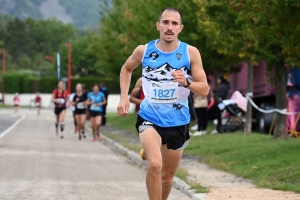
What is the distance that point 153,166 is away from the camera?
765 centimetres

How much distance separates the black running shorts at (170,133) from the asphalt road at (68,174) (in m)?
3.27

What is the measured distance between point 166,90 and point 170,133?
1.50 ft

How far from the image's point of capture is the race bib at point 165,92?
8008 mm


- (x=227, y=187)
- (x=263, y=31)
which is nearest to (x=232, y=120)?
(x=263, y=31)

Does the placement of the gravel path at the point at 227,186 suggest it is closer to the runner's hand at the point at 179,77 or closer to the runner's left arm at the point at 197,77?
the runner's left arm at the point at 197,77

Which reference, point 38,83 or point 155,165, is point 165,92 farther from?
point 38,83

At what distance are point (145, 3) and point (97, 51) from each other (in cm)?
2198

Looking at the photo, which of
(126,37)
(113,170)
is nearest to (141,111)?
(113,170)

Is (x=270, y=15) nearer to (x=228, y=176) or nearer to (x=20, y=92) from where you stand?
(x=228, y=176)

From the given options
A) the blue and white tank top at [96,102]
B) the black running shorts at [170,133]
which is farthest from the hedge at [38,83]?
the black running shorts at [170,133]

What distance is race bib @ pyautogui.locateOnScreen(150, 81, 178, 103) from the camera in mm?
8008

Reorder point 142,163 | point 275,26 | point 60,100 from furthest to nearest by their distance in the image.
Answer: point 60,100, point 142,163, point 275,26

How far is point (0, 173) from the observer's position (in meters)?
14.1

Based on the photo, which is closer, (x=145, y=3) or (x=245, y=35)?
(x=245, y=35)
